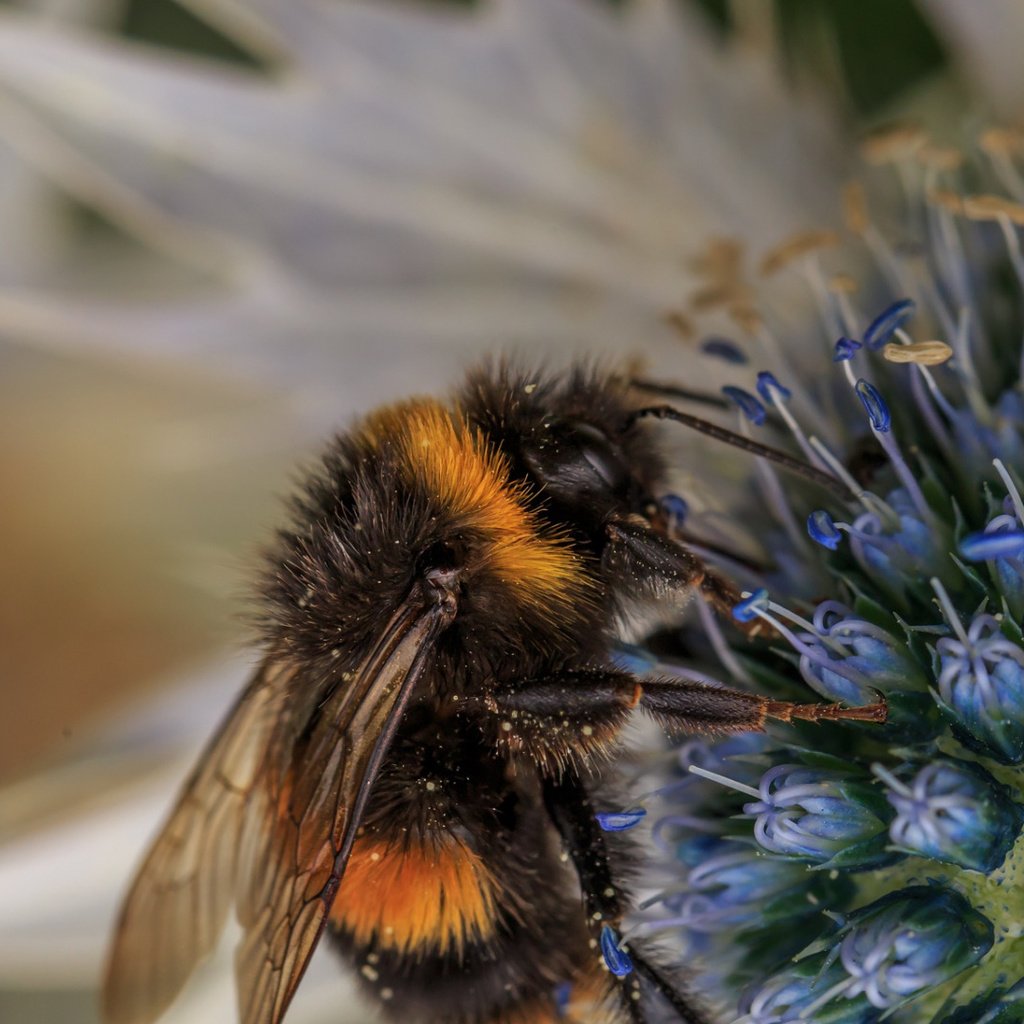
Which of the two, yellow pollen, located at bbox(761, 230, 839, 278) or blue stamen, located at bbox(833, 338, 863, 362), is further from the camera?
yellow pollen, located at bbox(761, 230, 839, 278)

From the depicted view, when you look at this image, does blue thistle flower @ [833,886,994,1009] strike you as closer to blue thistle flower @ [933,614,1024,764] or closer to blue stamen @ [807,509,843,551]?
blue thistle flower @ [933,614,1024,764]

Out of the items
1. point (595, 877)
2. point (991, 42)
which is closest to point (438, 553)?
point (595, 877)

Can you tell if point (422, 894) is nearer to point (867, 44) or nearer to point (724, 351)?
point (724, 351)

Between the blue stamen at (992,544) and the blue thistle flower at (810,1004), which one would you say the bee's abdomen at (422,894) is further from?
the blue stamen at (992,544)

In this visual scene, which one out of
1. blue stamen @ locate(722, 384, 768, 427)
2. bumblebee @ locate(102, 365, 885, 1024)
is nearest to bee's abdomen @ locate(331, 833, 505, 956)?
bumblebee @ locate(102, 365, 885, 1024)

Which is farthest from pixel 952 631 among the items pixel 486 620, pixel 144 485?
pixel 144 485

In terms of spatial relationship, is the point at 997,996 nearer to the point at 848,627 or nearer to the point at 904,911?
the point at 904,911

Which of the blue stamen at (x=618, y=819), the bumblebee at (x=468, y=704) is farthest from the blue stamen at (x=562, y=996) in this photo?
the blue stamen at (x=618, y=819)
